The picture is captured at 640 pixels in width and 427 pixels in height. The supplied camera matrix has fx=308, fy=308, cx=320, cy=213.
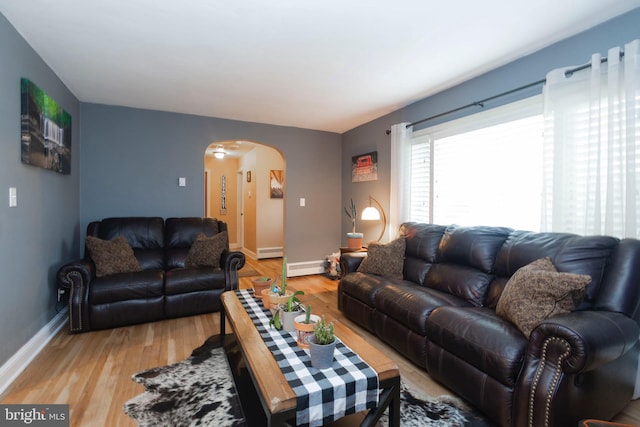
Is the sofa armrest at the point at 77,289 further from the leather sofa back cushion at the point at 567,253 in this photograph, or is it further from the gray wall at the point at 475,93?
the leather sofa back cushion at the point at 567,253

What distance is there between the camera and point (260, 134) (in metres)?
4.71

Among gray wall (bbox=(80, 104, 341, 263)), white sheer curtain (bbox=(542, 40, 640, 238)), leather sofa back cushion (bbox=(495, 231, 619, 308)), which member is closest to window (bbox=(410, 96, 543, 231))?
white sheer curtain (bbox=(542, 40, 640, 238))

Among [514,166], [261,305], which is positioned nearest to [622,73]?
[514,166]

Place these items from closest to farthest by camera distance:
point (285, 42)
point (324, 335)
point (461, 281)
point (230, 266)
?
point (324, 335) < point (285, 42) < point (461, 281) < point (230, 266)

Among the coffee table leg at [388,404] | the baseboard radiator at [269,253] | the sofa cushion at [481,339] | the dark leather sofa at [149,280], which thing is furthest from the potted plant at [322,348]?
the baseboard radiator at [269,253]

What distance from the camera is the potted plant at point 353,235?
4203 millimetres

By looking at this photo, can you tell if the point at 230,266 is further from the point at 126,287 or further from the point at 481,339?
the point at 481,339

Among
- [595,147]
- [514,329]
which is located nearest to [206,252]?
[514,329]

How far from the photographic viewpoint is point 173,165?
4234mm

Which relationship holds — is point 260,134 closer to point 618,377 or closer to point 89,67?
point 89,67

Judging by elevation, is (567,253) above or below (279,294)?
above

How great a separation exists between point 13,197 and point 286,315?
6.82ft

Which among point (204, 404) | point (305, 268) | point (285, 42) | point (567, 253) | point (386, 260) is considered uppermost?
point (285, 42)

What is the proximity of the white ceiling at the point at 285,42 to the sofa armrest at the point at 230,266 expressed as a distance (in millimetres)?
1842
